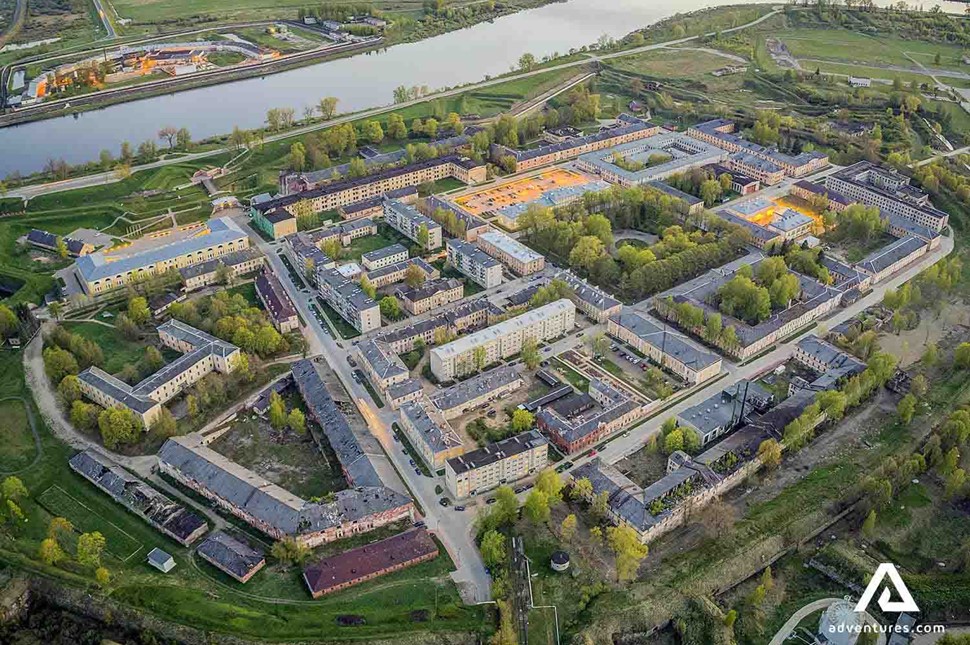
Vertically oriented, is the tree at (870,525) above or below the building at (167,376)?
below

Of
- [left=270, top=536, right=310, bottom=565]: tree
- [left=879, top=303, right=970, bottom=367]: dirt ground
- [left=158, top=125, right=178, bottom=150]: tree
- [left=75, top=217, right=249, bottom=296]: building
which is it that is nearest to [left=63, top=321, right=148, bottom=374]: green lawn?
[left=75, top=217, right=249, bottom=296]: building

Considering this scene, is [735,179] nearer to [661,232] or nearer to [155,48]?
[661,232]

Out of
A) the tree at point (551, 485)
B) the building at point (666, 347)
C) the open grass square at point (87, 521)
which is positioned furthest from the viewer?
the building at point (666, 347)

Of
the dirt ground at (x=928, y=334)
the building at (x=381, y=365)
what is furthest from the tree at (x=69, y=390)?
the dirt ground at (x=928, y=334)

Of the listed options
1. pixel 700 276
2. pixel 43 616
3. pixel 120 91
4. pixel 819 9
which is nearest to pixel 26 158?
pixel 120 91

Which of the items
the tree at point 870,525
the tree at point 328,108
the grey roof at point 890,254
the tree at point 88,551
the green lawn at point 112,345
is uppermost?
the tree at point 328,108

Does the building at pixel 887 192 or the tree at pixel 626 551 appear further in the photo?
the building at pixel 887 192

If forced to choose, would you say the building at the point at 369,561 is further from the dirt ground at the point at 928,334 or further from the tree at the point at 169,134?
the tree at the point at 169,134
